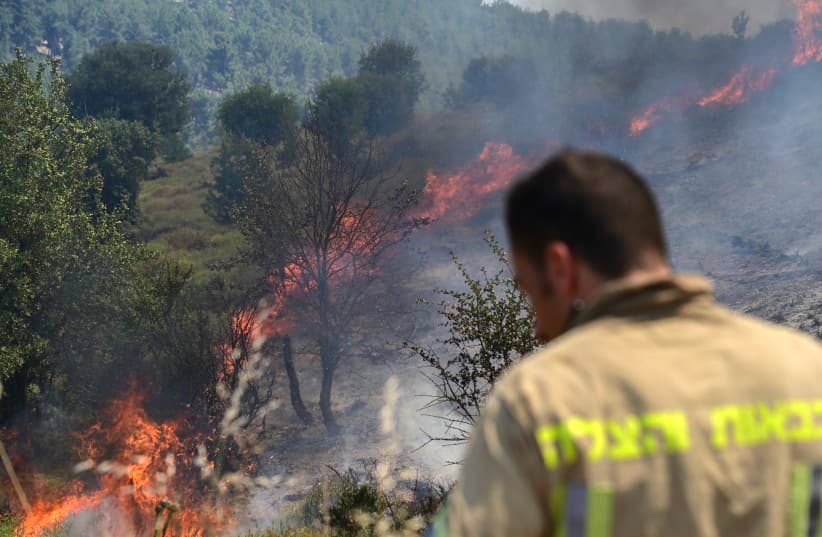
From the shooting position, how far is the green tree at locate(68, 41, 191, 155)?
47469mm

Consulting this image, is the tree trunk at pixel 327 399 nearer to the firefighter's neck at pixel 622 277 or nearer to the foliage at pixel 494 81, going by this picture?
the firefighter's neck at pixel 622 277

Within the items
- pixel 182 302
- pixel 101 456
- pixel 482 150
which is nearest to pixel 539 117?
pixel 482 150

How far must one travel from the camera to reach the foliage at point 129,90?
47.5 meters

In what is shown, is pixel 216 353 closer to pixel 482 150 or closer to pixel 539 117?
pixel 482 150

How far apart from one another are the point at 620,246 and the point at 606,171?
162 millimetres

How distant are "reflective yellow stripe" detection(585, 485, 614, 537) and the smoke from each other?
4805 centimetres

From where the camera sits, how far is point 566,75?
4925cm

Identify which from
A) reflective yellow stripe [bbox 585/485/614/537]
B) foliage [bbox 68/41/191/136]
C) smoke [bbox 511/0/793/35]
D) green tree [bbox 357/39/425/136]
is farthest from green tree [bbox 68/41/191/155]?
reflective yellow stripe [bbox 585/485/614/537]

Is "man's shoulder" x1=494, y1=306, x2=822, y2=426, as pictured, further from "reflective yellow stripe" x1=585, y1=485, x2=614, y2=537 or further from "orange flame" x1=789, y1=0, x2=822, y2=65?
"orange flame" x1=789, y1=0, x2=822, y2=65

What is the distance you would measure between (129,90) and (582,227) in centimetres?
5100

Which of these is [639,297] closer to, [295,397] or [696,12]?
[295,397]

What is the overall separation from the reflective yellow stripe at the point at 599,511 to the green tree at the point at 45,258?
1713 cm

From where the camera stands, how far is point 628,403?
59.4 inches

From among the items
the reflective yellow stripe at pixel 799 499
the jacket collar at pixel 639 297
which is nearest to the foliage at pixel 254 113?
the jacket collar at pixel 639 297
